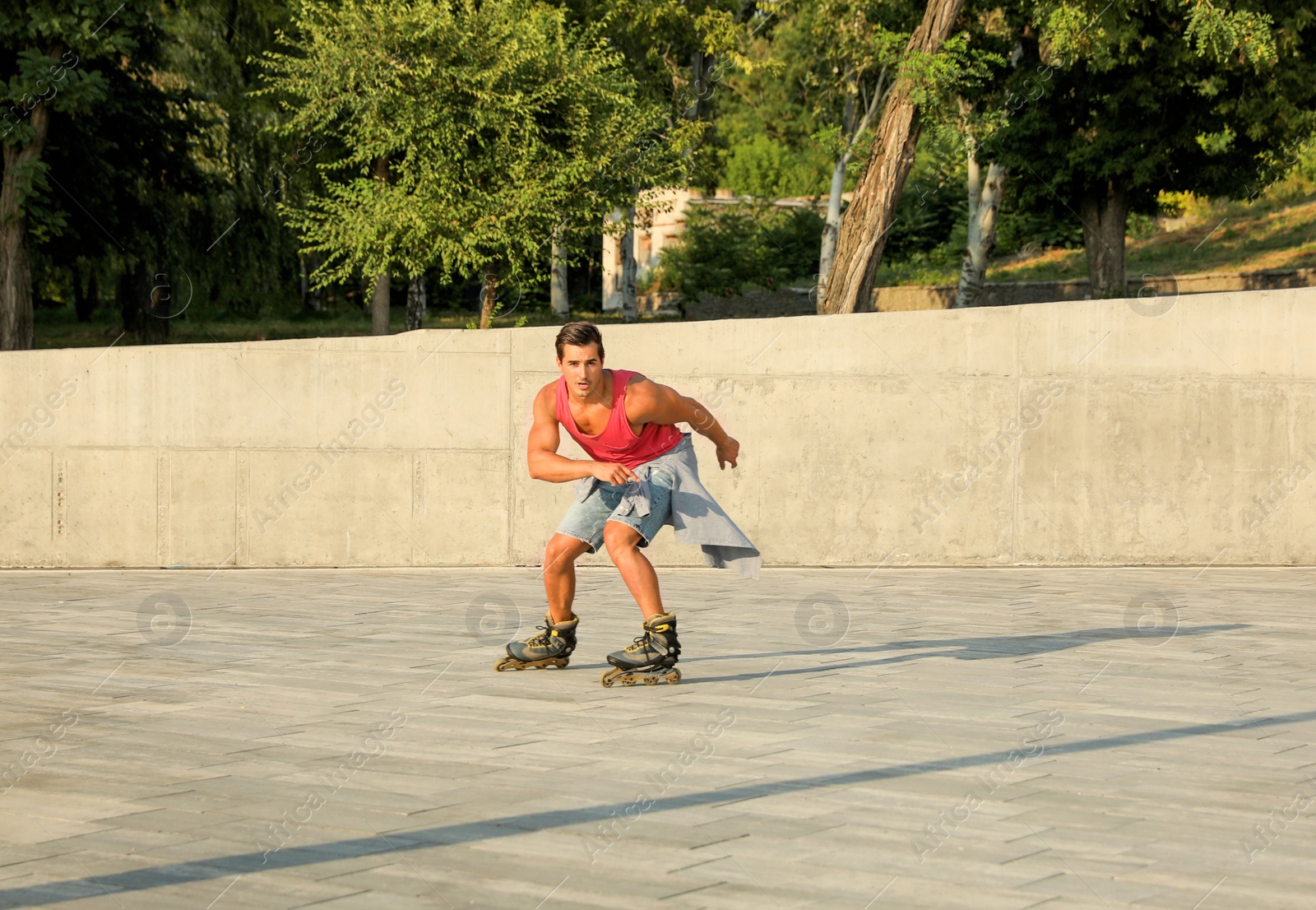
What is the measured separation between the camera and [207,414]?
39.9ft

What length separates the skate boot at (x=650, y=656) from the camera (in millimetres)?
7035

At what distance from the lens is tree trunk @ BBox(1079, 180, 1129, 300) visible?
2905 cm

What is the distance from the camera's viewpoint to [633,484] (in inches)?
276

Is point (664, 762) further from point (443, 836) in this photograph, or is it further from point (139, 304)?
point (139, 304)

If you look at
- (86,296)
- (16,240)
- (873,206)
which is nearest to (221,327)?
(86,296)

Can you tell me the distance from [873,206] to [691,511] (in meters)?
10.3

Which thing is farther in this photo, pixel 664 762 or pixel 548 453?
pixel 548 453

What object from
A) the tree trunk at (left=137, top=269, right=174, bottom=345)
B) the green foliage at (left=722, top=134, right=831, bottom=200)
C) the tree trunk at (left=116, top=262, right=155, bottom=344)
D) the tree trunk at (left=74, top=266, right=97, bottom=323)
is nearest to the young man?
the tree trunk at (left=116, top=262, right=155, bottom=344)

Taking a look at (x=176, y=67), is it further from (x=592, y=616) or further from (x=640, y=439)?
(x=640, y=439)

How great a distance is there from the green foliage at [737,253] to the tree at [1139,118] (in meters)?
9.65

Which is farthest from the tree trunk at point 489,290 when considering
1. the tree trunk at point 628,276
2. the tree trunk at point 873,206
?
the tree trunk at point 628,276

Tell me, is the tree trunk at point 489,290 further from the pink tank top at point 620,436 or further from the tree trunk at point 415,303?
the pink tank top at point 620,436

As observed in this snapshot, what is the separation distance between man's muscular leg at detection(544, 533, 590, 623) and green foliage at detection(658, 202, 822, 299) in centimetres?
3202

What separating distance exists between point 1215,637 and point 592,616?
3971mm
